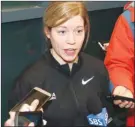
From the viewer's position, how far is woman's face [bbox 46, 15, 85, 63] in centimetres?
93

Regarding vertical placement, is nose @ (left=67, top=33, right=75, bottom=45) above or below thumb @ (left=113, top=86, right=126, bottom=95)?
above

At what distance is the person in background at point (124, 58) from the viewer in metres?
1.04

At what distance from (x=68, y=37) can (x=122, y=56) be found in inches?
9.4

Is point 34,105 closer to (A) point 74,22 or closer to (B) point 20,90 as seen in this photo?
(B) point 20,90

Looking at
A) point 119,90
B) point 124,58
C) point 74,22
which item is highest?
point 74,22

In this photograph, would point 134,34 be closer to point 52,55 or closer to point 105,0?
point 52,55

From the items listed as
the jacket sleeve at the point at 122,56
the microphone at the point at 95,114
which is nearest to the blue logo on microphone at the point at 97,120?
the microphone at the point at 95,114

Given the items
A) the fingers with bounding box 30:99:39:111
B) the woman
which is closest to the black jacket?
the woman

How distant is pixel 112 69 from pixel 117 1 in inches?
18.6

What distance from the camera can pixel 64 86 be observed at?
996 millimetres

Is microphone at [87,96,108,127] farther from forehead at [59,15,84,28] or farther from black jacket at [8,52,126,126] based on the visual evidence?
forehead at [59,15,84,28]

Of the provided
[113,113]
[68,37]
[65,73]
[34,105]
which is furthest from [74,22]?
[113,113]

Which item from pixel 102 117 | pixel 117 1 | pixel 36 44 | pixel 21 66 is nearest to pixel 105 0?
pixel 117 1

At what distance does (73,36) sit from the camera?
36.9 inches
